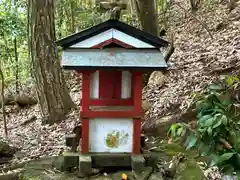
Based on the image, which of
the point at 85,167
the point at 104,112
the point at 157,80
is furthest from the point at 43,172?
the point at 157,80

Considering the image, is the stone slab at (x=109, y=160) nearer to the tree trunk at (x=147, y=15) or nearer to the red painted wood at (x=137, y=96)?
the red painted wood at (x=137, y=96)

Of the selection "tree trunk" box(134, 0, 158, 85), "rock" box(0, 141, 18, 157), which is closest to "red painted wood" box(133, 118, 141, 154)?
"rock" box(0, 141, 18, 157)

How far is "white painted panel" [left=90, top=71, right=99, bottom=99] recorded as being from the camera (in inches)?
159

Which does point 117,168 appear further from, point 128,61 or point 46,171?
point 128,61

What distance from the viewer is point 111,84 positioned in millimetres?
4090

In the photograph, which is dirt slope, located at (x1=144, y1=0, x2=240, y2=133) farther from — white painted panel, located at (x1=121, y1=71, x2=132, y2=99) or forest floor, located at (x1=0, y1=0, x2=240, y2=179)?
white painted panel, located at (x1=121, y1=71, x2=132, y2=99)

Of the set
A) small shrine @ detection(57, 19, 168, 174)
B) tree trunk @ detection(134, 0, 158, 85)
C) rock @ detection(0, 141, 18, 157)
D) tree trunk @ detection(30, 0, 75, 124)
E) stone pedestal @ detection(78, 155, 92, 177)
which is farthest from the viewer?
tree trunk @ detection(134, 0, 158, 85)

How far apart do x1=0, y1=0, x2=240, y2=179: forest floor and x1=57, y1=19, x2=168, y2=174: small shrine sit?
133 cm

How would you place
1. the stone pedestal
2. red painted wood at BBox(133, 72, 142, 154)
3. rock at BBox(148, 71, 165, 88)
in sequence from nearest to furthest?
the stone pedestal
red painted wood at BBox(133, 72, 142, 154)
rock at BBox(148, 71, 165, 88)

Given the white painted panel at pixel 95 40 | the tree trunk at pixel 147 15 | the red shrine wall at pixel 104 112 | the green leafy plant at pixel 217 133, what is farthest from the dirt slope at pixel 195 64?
the green leafy plant at pixel 217 133

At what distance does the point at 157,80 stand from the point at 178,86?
0.65 metres

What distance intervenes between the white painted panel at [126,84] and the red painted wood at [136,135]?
32cm

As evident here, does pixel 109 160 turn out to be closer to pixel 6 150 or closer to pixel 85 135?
pixel 85 135

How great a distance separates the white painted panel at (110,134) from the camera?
3.98m
